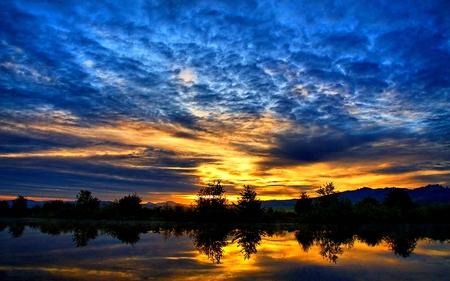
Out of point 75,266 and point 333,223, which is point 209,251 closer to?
point 75,266

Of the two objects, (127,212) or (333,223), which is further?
(127,212)

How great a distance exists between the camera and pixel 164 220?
178 feet

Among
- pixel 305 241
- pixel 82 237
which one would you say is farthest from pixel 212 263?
pixel 82 237

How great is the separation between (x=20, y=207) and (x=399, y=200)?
248 ft

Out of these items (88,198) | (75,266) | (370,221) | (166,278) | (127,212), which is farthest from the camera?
(88,198)

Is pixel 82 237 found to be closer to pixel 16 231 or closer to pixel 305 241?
pixel 16 231

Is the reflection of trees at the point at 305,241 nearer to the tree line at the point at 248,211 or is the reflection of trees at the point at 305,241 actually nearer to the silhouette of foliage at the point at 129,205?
the tree line at the point at 248,211

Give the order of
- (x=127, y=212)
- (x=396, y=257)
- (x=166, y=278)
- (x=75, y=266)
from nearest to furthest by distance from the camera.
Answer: (x=166, y=278) → (x=75, y=266) → (x=396, y=257) → (x=127, y=212)

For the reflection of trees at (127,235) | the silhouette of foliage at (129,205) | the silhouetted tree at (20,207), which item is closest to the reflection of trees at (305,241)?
the reflection of trees at (127,235)

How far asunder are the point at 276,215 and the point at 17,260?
45.5 metres

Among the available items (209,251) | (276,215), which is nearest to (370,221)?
(276,215)

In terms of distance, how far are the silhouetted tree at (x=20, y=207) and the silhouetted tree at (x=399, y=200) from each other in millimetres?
72186

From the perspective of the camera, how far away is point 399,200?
207 feet

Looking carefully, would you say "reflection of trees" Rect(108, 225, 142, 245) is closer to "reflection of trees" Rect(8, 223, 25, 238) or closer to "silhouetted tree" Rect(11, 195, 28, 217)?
"reflection of trees" Rect(8, 223, 25, 238)
